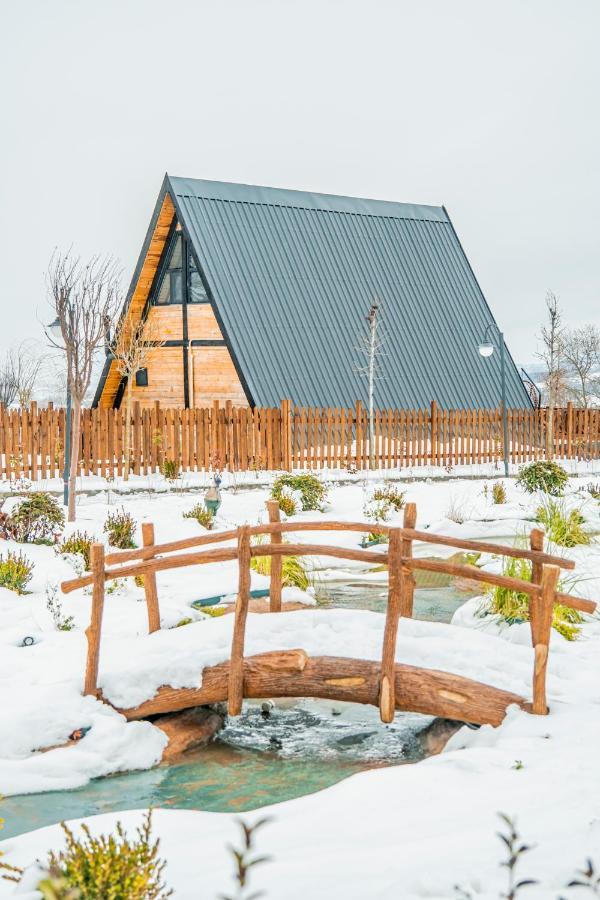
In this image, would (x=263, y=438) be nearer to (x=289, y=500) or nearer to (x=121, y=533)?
(x=289, y=500)

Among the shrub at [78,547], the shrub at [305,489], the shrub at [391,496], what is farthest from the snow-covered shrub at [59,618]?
the shrub at [391,496]

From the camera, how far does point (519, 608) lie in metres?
9.75

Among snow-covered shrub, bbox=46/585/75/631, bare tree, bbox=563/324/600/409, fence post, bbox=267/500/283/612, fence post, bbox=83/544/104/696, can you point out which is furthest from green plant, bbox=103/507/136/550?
bare tree, bbox=563/324/600/409

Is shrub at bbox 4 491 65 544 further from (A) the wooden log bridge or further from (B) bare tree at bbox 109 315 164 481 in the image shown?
(B) bare tree at bbox 109 315 164 481

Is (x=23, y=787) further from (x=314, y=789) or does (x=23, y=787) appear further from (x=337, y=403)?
(x=337, y=403)

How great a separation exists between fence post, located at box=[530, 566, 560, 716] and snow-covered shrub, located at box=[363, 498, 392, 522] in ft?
32.9

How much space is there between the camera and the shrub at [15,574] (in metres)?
11.4

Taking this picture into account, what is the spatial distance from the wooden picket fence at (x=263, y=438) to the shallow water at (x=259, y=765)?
12.2m

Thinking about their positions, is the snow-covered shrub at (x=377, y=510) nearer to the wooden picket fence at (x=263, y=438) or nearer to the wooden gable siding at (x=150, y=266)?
the wooden picket fence at (x=263, y=438)

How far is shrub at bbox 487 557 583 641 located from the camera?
9.47m

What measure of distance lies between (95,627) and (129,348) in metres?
16.2

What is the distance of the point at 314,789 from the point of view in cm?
677

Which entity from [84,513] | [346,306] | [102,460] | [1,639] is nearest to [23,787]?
[1,639]

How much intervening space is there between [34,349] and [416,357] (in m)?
36.7
